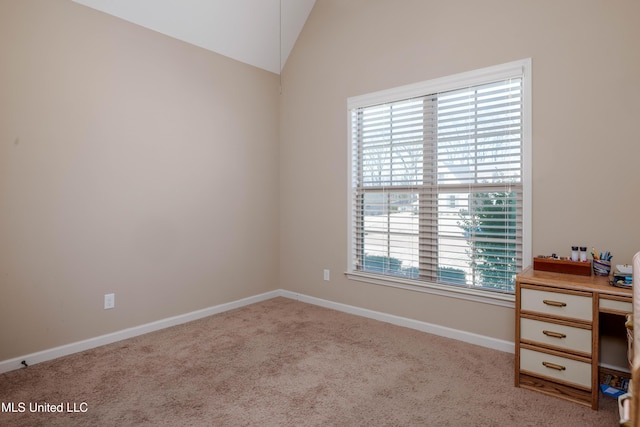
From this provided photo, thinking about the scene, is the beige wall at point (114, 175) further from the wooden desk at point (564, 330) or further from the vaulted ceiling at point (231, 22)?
the wooden desk at point (564, 330)

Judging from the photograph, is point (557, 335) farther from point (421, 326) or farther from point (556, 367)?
point (421, 326)

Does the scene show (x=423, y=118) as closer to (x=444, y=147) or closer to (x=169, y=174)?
(x=444, y=147)

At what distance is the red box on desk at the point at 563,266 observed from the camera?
2.18m

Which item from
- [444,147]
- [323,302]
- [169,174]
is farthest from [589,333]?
[169,174]

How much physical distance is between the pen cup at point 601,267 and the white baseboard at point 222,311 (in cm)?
82

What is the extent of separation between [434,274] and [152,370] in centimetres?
227

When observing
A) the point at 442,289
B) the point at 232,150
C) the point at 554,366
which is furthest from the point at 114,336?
the point at 554,366

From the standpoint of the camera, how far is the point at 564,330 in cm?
203

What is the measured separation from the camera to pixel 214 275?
143 inches

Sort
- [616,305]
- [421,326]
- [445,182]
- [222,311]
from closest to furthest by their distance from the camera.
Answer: [616,305] < [445,182] < [421,326] < [222,311]

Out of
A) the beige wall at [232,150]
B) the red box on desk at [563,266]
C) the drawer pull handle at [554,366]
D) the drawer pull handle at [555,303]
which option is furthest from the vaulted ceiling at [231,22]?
the drawer pull handle at [554,366]

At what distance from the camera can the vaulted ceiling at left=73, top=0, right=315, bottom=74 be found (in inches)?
117

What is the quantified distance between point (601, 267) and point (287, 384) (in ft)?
6.64

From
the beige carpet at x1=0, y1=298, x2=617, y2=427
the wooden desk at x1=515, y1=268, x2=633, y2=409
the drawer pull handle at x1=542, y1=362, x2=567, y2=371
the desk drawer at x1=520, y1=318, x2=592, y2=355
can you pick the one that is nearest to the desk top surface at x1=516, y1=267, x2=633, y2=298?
the wooden desk at x1=515, y1=268, x2=633, y2=409
